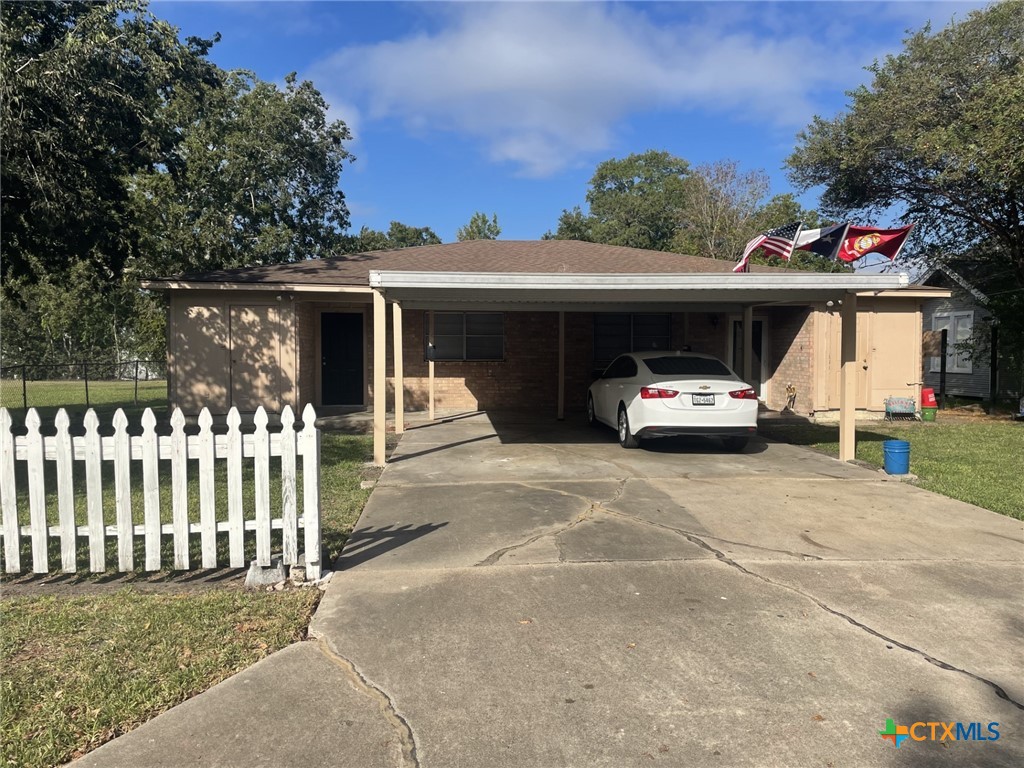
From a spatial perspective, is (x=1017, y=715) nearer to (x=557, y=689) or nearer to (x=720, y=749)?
(x=720, y=749)

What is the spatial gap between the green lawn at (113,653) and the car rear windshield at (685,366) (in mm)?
6534

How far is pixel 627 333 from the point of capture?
15.3 meters

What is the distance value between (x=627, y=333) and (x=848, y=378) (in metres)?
6.63

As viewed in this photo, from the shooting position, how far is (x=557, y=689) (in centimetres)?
316

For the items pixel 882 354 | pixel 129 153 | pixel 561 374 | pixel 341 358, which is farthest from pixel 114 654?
pixel 882 354

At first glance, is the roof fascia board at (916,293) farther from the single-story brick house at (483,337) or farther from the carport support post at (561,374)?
the carport support post at (561,374)

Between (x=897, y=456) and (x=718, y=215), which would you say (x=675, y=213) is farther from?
(x=897, y=456)

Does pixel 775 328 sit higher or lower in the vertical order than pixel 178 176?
lower

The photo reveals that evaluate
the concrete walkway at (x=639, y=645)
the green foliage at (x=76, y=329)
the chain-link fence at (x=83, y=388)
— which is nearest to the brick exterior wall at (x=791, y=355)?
the concrete walkway at (x=639, y=645)

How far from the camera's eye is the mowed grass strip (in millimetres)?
2840

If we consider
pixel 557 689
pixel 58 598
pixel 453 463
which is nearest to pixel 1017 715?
pixel 557 689

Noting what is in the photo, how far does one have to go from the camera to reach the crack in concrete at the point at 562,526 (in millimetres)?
5059

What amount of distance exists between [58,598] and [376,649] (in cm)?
230

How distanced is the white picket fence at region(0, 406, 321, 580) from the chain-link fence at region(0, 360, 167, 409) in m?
12.1
